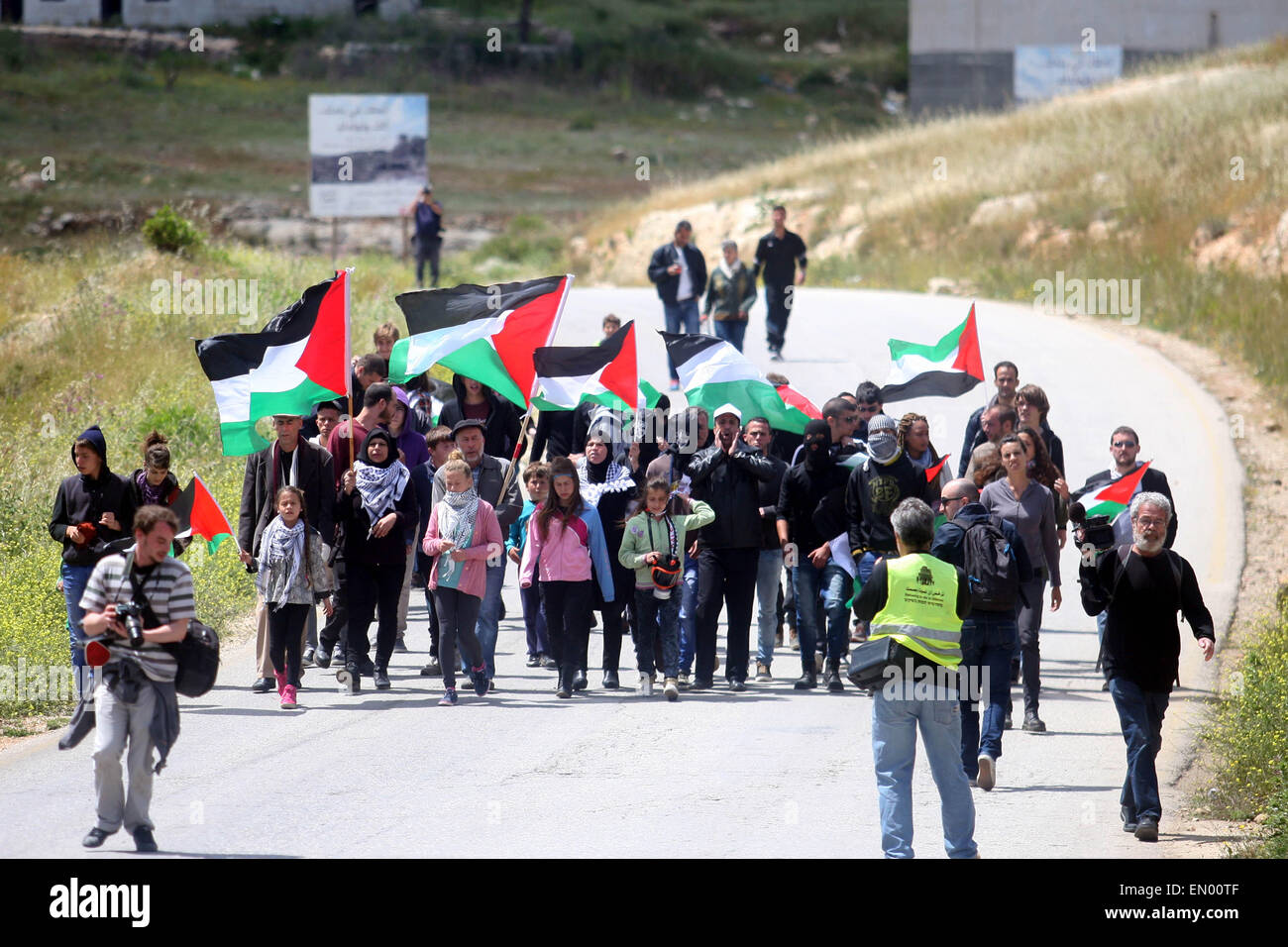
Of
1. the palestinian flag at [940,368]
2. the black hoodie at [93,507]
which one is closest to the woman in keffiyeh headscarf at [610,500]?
the palestinian flag at [940,368]

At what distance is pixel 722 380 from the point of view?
1320 cm

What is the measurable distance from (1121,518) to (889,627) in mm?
4578

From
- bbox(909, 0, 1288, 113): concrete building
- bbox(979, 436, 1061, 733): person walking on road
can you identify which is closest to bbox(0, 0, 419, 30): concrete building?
bbox(909, 0, 1288, 113): concrete building

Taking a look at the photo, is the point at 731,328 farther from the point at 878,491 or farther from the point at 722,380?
the point at 878,491

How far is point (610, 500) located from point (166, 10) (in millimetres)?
69137

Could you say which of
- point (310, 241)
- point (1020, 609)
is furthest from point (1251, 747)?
point (310, 241)

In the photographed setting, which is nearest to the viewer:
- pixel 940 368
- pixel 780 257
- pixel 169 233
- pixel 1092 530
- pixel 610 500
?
pixel 1092 530

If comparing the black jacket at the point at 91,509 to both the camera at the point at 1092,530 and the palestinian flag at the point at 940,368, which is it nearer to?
the camera at the point at 1092,530

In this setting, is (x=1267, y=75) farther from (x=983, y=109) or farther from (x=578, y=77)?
(x=578, y=77)

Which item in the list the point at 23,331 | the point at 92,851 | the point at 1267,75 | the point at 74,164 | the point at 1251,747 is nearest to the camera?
the point at 92,851

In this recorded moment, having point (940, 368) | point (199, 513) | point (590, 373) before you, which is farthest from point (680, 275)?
point (199, 513)

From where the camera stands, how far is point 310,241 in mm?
50250

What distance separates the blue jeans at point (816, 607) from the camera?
1192 cm

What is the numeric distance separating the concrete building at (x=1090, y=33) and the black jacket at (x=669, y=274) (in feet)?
125
